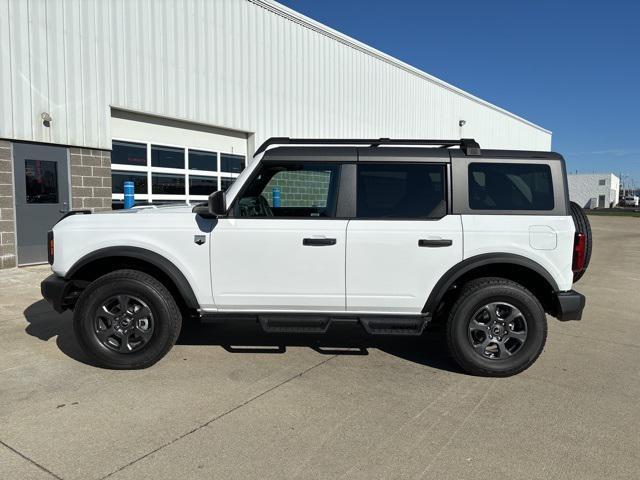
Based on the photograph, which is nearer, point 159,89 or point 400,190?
point 400,190

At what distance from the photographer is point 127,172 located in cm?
1039

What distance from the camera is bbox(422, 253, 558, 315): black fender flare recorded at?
12.6 ft

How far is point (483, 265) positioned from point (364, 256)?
98cm

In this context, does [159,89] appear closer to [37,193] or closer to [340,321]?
[37,193]

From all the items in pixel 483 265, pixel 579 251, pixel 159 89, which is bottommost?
pixel 483 265

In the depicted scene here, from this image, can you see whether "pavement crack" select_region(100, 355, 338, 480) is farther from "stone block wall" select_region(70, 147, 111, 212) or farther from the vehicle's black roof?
"stone block wall" select_region(70, 147, 111, 212)

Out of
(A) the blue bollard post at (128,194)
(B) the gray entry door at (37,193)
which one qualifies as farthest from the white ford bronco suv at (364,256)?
(A) the blue bollard post at (128,194)

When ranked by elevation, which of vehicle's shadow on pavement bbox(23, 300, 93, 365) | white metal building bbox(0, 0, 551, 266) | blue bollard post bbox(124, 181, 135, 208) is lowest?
vehicle's shadow on pavement bbox(23, 300, 93, 365)

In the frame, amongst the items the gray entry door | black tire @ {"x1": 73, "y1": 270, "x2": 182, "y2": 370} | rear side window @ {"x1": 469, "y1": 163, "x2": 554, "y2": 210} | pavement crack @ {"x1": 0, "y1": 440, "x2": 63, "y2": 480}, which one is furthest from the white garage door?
rear side window @ {"x1": 469, "y1": 163, "x2": 554, "y2": 210}

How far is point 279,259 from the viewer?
391cm

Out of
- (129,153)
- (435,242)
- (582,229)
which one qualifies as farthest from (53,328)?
(129,153)

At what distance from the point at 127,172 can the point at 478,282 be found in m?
8.71

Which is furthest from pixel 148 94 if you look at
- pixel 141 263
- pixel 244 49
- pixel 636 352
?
pixel 636 352

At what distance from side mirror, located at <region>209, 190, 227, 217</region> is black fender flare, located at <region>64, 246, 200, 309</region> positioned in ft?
1.94
